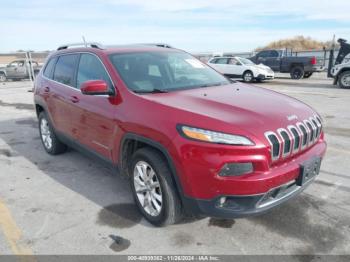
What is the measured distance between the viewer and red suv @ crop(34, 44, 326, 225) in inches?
105

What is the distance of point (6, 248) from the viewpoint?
Result: 9.93ft

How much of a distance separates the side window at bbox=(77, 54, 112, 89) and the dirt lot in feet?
4.44

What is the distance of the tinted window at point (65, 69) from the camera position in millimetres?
4582

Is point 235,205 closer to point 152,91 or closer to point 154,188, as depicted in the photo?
point 154,188

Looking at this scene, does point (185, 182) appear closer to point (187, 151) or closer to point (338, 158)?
point (187, 151)

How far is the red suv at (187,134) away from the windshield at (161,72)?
0.01m

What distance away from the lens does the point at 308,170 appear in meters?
3.03

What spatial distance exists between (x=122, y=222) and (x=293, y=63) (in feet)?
59.5

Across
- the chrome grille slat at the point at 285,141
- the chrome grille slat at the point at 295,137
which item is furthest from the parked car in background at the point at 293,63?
the chrome grille slat at the point at 285,141

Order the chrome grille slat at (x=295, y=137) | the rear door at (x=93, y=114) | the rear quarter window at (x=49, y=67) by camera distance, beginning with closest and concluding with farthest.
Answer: the chrome grille slat at (x=295, y=137) → the rear door at (x=93, y=114) → the rear quarter window at (x=49, y=67)

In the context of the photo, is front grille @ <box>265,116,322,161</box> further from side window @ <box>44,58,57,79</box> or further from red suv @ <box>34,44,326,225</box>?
side window @ <box>44,58,57,79</box>

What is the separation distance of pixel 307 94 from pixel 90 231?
36.2 ft

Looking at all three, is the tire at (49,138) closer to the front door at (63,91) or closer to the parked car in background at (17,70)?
the front door at (63,91)

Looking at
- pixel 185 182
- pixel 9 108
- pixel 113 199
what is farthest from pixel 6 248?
Result: pixel 9 108
